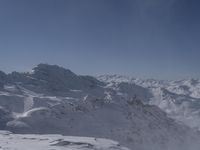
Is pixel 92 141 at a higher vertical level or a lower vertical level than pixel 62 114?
lower

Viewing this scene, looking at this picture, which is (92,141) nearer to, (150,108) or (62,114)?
(62,114)

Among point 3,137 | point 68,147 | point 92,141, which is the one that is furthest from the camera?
point 3,137

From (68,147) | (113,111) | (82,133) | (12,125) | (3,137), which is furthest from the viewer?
(113,111)

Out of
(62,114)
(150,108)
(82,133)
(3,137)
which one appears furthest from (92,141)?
(150,108)

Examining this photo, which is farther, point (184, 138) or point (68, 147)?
point (184, 138)

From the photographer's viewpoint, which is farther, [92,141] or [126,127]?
[126,127]

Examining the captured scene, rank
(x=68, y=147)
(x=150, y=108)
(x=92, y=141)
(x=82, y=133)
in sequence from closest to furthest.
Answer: (x=68, y=147) < (x=92, y=141) < (x=82, y=133) < (x=150, y=108)

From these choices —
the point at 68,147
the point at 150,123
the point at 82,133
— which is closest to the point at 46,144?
the point at 68,147

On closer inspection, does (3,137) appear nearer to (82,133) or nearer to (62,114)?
(82,133)

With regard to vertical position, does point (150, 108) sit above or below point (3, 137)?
above
